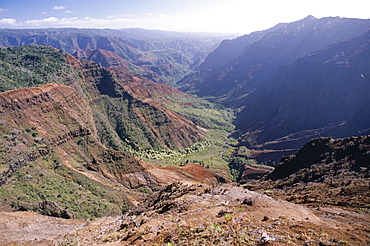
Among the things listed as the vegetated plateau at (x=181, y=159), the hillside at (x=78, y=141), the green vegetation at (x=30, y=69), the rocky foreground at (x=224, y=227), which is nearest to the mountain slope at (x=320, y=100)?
the vegetated plateau at (x=181, y=159)

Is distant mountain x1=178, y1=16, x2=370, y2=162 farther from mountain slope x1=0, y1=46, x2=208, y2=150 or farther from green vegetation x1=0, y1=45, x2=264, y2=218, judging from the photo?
mountain slope x1=0, y1=46, x2=208, y2=150

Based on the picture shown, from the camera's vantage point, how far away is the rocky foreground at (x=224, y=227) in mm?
11812

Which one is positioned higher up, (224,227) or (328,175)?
(224,227)

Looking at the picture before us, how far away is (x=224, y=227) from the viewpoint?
13.8 metres

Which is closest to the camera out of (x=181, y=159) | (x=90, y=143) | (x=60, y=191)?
(x=60, y=191)

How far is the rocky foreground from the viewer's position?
11812 millimetres

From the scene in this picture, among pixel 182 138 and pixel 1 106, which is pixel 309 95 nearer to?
pixel 182 138

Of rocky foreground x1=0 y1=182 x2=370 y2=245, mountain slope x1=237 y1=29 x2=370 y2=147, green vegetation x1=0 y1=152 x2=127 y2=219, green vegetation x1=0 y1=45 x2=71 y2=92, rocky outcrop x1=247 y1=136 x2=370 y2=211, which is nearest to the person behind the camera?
rocky foreground x1=0 y1=182 x2=370 y2=245

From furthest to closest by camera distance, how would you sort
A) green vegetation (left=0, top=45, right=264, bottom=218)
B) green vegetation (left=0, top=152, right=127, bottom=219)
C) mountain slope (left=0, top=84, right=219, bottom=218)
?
green vegetation (left=0, top=45, right=264, bottom=218), mountain slope (left=0, top=84, right=219, bottom=218), green vegetation (left=0, top=152, right=127, bottom=219)

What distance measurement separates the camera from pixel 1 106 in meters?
56.4

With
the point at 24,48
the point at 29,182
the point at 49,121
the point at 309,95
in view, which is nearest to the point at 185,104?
the point at 309,95

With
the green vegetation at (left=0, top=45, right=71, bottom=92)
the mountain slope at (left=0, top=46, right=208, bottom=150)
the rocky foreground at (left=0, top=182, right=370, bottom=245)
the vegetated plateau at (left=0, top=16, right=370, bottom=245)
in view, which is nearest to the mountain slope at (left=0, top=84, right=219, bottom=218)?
the vegetated plateau at (left=0, top=16, right=370, bottom=245)

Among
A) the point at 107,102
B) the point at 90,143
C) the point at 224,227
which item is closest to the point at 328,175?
the point at 224,227

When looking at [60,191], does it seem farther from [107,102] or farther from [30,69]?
[30,69]
